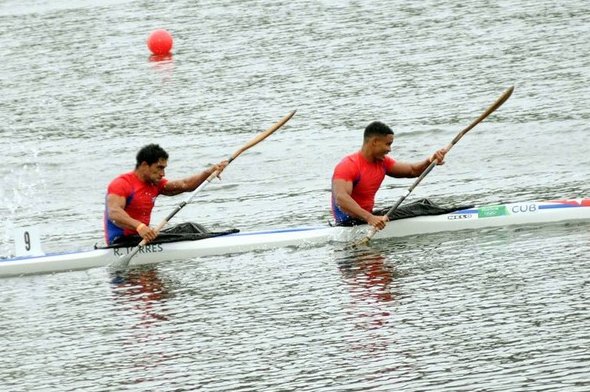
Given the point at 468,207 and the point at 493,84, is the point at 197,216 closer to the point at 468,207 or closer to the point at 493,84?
the point at 468,207

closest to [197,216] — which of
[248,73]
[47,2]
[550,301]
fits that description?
[550,301]

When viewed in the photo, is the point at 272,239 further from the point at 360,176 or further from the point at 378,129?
the point at 378,129

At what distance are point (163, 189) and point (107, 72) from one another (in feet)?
65.2

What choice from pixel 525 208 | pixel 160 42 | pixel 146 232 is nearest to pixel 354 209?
pixel 525 208

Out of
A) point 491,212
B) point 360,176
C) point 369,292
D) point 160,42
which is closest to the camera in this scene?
point 369,292

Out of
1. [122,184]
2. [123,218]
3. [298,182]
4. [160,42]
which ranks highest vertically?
[160,42]

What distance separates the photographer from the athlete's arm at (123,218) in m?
18.3

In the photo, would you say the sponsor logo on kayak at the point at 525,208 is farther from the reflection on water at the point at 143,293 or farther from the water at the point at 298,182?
the reflection on water at the point at 143,293

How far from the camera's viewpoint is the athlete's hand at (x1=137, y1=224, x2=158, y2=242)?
18.3 metres

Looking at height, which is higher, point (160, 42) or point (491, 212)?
point (160, 42)

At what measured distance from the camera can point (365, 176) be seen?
18797mm

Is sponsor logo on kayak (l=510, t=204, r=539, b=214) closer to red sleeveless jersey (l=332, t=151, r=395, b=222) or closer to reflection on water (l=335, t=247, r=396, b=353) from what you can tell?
red sleeveless jersey (l=332, t=151, r=395, b=222)

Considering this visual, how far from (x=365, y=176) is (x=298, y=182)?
5983 mm

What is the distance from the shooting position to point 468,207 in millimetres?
19016
